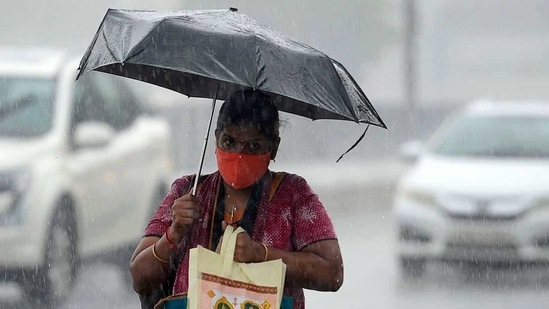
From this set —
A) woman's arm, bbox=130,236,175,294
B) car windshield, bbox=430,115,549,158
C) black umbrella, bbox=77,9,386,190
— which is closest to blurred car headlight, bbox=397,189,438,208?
car windshield, bbox=430,115,549,158

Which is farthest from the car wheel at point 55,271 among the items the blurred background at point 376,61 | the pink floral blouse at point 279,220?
the blurred background at point 376,61

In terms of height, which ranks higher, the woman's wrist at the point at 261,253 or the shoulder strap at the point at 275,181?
the shoulder strap at the point at 275,181

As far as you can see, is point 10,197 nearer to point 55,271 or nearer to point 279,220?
point 55,271

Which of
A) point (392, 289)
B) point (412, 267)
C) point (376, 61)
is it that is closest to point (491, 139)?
point (412, 267)

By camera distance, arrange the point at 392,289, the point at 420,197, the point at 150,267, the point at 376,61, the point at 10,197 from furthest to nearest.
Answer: the point at 376,61, the point at 420,197, the point at 392,289, the point at 10,197, the point at 150,267

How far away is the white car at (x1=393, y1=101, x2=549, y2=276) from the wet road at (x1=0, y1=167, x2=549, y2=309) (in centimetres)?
17

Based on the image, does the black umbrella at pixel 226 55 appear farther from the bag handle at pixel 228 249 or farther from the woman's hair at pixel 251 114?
the bag handle at pixel 228 249

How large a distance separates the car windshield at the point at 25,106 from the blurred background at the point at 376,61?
6.68 metres

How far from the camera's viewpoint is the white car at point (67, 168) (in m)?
9.02

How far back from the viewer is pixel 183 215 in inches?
134

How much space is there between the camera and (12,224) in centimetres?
895

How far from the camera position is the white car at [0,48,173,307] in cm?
902

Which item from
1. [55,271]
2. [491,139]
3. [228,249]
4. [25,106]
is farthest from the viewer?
[491,139]

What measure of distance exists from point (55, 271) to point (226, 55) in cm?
591
